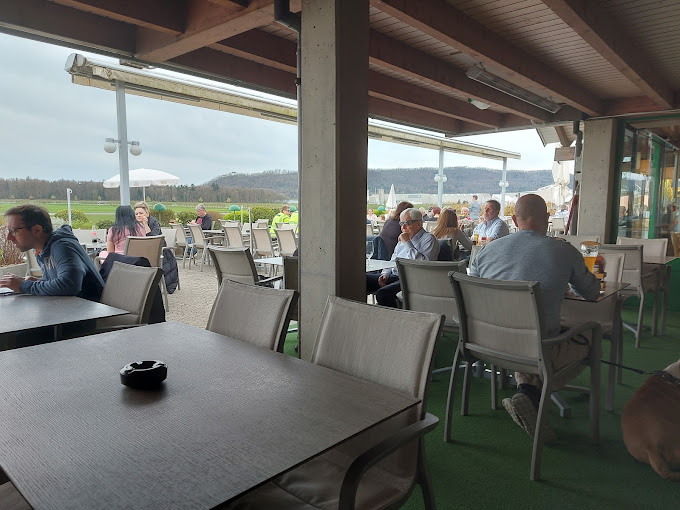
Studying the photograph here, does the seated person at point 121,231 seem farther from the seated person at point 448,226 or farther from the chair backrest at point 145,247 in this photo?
the seated person at point 448,226

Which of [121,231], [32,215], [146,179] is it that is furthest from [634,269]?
[146,179]

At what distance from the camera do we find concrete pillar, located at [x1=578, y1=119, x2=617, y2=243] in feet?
22.4

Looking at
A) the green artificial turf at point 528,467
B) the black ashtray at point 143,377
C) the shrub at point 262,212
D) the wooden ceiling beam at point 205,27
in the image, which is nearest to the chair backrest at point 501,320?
the green artificial turf at point 528,467

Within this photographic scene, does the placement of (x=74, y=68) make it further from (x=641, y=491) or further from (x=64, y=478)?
(x=641, y=491)

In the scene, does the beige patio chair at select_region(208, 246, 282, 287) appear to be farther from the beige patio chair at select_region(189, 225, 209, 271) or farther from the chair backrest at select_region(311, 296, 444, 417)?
the beige patio chair at select_region(189, 225, 209, 271)

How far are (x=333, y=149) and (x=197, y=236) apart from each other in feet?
23.9

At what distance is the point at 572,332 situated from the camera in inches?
89.8

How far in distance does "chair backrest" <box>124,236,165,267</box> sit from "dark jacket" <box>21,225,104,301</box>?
256 centimetres

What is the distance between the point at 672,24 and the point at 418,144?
29.1 feet

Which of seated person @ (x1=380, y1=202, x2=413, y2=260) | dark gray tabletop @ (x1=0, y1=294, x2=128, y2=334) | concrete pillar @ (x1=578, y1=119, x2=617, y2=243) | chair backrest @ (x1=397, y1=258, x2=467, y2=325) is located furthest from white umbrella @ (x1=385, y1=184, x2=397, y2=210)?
dark gray tabletop @ (x1=0, y1=294, x2=128, y2=334)

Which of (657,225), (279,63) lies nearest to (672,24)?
(279,63)

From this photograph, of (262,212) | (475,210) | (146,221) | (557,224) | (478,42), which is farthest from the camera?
(262,212)

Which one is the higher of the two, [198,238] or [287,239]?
[287,239]

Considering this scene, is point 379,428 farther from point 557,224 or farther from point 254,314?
point 557,224
